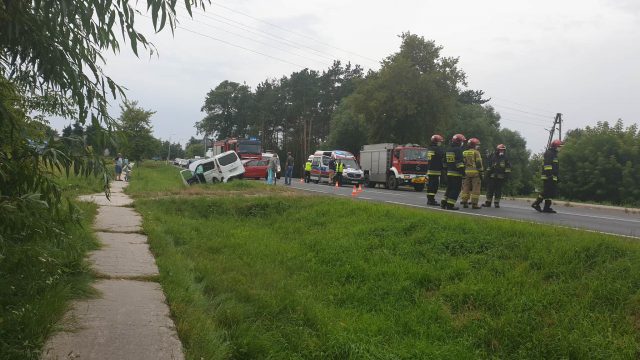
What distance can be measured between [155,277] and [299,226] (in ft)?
17.5

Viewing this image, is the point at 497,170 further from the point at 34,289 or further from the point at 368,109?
the point at 368,109

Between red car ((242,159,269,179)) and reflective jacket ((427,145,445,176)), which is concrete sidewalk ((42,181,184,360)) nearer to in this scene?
reflective jacket ((427,145,445,176))

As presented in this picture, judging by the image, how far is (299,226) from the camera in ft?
36.4

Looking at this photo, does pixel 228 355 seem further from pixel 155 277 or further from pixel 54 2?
pixel 54 2

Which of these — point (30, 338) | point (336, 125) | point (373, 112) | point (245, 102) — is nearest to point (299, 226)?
point (30, 338)

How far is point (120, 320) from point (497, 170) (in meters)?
11.5

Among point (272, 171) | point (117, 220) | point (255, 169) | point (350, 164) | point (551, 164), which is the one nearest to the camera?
point (117, 220)

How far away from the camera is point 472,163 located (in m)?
13.1

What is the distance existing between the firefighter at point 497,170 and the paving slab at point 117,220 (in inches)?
345

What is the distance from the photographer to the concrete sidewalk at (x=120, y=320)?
3.64 meters

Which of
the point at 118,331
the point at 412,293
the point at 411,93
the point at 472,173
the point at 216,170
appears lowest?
the point at 412,293

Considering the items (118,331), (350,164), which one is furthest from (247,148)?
(118,331)

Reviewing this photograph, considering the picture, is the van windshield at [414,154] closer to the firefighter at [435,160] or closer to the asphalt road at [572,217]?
the asphalt road at [572,217]

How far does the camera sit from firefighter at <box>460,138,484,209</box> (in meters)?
13.1
